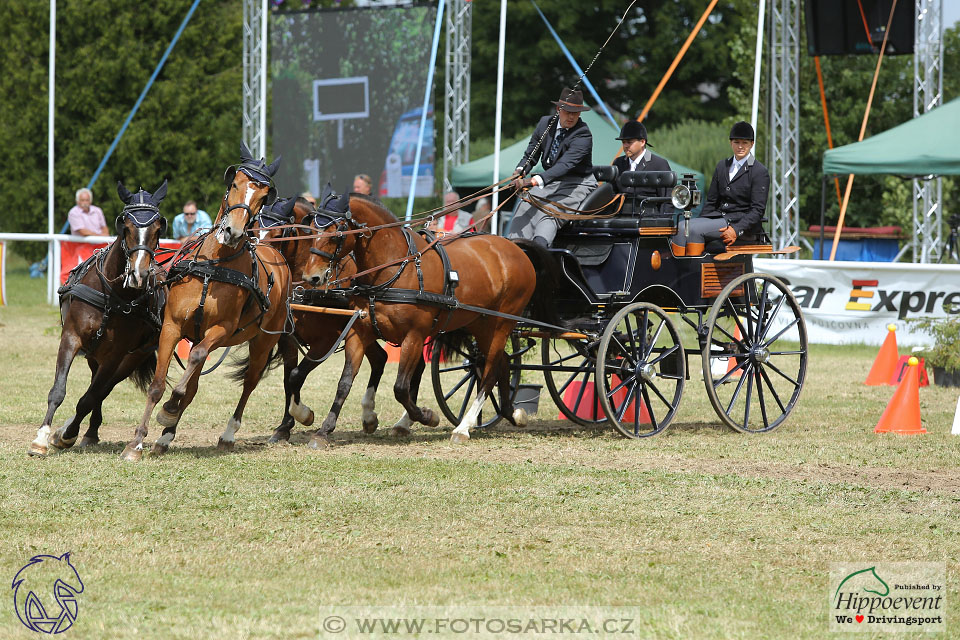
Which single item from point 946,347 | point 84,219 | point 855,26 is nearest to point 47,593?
point 946,347

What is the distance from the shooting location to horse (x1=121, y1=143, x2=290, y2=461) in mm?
8102

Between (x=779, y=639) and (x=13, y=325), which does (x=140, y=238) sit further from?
(x=13, y=325)

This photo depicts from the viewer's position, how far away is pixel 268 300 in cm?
867

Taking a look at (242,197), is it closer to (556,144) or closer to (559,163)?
(559,163)

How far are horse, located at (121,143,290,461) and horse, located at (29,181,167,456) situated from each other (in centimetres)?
25

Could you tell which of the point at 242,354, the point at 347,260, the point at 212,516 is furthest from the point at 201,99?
the point at 212,516

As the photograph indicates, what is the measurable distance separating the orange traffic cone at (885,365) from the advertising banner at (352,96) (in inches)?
474

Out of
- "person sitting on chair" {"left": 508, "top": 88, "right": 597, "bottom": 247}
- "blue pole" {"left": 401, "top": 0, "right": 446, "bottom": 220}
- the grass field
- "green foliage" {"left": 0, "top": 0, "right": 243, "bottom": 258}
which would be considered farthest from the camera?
"green foliage" {"left": 0, "top": 0, "right": 243, "bottom": 258}

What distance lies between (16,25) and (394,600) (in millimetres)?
30543

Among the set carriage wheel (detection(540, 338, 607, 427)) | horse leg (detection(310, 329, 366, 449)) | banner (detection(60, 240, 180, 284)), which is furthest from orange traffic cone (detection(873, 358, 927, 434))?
banner (detection(60, 240, 180, 284))

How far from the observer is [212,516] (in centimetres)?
664

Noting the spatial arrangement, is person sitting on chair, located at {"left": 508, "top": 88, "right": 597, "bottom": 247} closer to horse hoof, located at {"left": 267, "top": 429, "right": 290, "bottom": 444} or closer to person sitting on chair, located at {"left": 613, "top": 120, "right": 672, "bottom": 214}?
person sitting on chair, located at {"left": 613, "top": 120, "right": 672, "bottom": 214}

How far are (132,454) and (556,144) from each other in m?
4.19

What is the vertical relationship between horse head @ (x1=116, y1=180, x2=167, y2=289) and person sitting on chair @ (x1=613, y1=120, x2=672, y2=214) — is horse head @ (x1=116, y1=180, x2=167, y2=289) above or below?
below
